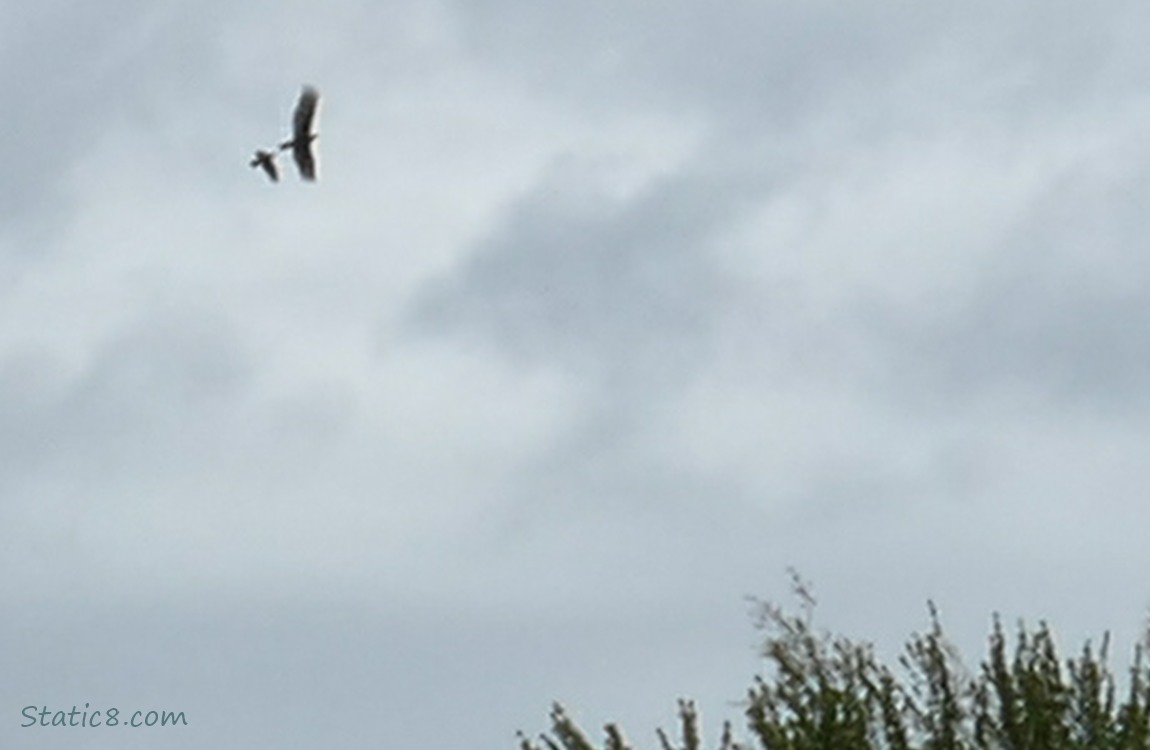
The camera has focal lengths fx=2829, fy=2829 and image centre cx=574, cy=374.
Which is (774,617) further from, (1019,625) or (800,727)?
(800,727)

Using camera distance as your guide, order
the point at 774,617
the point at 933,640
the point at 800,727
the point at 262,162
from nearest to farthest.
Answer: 1. the point at 262,162
2. the point at 800,727
3. the point at 933,640
4. the point at 774,617

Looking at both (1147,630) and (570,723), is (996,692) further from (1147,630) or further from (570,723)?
(570,723)

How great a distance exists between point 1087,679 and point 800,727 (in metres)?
3.93

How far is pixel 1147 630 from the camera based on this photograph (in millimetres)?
31219

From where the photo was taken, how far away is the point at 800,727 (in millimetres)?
26844

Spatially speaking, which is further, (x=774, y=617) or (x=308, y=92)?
(x=774, y=617)

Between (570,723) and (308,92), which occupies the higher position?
(308,92)

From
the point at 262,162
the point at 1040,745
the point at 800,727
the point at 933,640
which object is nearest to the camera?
the point at 262,162

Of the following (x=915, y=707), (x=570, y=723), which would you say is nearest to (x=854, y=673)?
(x=915, y=707)

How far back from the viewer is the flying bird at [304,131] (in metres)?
23.2

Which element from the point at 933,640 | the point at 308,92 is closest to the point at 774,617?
the point at 933,640

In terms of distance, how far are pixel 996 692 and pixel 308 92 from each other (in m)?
10.6

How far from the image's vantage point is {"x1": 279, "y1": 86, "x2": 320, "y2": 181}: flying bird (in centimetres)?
2322

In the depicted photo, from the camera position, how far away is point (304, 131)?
2375 centimetres
